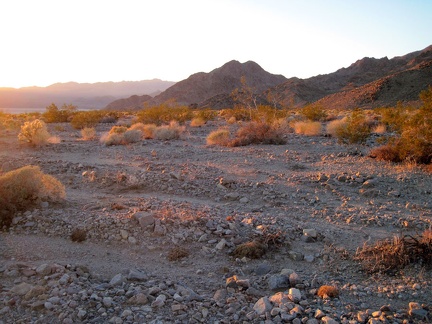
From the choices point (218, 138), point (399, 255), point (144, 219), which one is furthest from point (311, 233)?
point (218, 138)

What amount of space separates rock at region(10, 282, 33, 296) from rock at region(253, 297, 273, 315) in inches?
102

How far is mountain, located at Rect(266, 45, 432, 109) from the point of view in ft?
158

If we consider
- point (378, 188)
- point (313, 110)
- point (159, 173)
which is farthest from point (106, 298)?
point (313, 110)

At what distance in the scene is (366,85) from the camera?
5688cm

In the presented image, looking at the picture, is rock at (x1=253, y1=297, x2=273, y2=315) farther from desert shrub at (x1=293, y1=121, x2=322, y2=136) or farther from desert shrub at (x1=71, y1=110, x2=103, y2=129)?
desert shrub at (x1=71, y1=110, x2=103, y2=129)

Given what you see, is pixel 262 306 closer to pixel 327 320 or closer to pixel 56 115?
pixel 327 320

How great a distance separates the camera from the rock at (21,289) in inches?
169

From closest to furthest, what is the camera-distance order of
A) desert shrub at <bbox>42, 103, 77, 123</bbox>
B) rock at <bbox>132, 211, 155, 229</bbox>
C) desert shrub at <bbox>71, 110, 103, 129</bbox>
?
1. rock at <bbox>132, 211, 155, 229</bbox>
2. desert shrub at <bbox>71, 110, 103, 129</bbox>
3. desert shrub at <bbox>42, 103, 77, 123</bbox>

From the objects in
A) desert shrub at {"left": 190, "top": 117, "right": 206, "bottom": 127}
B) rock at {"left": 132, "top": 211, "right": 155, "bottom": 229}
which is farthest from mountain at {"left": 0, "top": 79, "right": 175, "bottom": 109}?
rock at {"left": 132, "top": 211, "right": 155, "bottom": 229}

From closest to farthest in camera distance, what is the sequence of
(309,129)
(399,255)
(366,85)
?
(399,255), (309,129), (366,85)

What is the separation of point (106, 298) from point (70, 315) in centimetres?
42

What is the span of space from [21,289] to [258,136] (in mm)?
12085

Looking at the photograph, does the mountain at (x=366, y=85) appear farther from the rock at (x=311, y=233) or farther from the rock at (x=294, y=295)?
the rock at (x=294, y=295)

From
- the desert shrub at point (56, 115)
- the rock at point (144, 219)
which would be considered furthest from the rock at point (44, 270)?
the desert shrub at point (56, 115)
